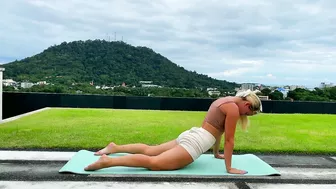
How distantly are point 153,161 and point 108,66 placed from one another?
18.2 m

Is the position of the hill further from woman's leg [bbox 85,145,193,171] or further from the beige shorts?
woman's leg [bbox 85,145,193,171]

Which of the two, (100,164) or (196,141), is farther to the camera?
(196,141)

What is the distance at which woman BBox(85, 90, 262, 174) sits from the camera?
9.66 ft

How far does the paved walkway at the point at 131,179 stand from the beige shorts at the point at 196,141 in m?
0.25

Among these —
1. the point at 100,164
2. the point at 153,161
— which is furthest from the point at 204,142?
the point at 100,164

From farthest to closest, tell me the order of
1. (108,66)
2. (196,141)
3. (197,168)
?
(108,66) < (197,168) < (196,141)

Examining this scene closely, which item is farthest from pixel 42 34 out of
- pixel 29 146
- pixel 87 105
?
pixel 29 146

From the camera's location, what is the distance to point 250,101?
304 centimetres

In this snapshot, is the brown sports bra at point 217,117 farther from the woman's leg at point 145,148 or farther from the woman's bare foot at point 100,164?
the woman's bare foot at point 100,164

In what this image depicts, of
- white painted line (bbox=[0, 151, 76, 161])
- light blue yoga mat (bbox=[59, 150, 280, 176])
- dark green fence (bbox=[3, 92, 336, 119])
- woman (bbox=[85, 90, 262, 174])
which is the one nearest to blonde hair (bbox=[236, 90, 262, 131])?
woman (bbox=[85, 90, 262, 174])

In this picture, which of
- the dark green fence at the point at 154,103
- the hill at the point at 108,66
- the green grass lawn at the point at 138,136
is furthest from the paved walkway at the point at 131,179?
the hill at the point at 108,66

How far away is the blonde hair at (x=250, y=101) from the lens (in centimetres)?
304

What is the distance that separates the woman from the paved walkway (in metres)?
0.15

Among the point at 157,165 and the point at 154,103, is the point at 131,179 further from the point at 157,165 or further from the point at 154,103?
the point at 154,103
